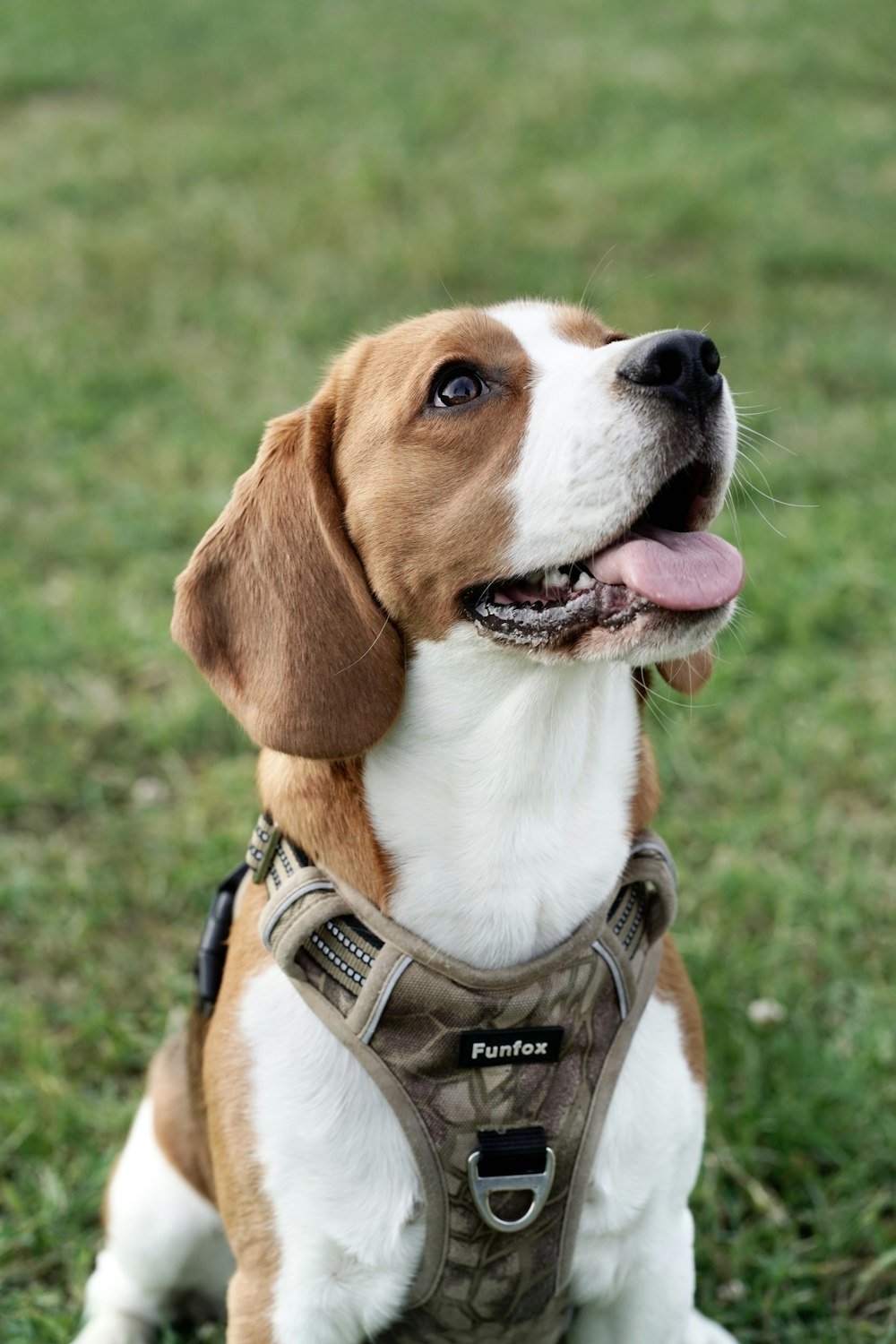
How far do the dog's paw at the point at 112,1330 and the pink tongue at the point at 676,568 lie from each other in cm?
196

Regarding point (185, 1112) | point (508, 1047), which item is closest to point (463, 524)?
point (508, 1047)

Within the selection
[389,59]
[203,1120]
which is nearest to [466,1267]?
[203,1120]

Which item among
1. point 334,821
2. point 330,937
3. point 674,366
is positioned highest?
point 674,366

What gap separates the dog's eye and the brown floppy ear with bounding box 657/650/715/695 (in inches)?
24.7

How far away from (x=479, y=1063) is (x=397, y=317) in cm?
644

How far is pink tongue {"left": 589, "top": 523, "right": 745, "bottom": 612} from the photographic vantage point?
2176 millimetres

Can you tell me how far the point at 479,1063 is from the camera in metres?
2.33

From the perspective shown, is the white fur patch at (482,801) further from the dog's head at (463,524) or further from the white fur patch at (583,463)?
the white fur patch at (583,463)

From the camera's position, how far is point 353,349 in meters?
2.74

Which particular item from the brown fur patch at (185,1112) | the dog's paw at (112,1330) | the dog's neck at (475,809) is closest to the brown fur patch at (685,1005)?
the dog's neck at (475,809)

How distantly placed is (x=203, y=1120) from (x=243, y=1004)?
16.8 inches

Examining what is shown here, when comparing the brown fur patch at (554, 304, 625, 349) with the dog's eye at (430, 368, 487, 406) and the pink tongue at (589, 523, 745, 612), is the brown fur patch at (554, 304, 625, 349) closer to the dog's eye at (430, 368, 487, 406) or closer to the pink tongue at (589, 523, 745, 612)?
the dog's eye at (430, 368, 487, 406)

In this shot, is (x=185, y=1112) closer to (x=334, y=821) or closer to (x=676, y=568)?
(x=334, y=821)

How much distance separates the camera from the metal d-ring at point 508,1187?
2316 mm
